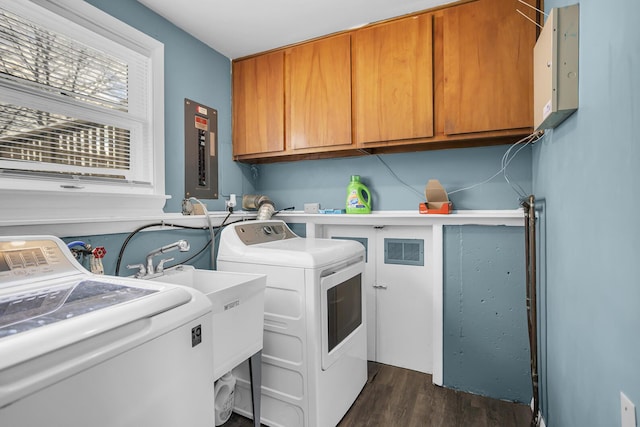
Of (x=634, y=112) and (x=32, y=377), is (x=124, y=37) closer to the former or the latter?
(x=32, y=377)

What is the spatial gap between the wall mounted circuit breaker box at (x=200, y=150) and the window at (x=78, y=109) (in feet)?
0.79

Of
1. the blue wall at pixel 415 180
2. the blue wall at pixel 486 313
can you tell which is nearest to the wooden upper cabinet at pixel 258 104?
the blue wall at pixel 415 180

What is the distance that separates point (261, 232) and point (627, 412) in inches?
76.1

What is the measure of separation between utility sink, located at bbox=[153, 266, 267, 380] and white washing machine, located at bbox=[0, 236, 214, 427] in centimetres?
28

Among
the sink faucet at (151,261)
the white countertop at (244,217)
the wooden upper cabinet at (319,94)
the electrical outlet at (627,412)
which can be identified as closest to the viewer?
the electrical outlet at (627,412)

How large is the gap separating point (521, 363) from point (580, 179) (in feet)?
5.12

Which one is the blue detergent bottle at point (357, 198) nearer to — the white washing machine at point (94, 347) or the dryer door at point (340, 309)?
the dryer door at point (340, 309)

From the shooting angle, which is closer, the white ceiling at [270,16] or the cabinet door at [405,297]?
the white ceiling at [270,16]

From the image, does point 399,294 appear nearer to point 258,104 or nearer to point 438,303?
point 438,303

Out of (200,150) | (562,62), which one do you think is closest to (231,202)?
(200,150)

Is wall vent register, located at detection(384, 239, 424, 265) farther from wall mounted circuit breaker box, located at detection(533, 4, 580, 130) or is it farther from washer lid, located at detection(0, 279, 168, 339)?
washer lid, located at detection(0, 279, 168, 339)

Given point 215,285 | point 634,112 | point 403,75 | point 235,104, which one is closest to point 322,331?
point 215,285

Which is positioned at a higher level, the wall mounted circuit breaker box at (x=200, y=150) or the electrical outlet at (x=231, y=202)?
the wall mounted circuit breaker box at (x=200, y=150)

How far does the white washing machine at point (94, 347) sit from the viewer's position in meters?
0.66
